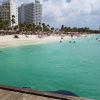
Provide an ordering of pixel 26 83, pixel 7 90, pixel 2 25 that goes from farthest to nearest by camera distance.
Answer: pixel 2 25 < pixel 26 83 < pixel 7 90

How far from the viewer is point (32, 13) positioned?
192 metres

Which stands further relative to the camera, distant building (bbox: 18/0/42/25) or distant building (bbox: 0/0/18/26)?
distant building (bbox: 18/0/42/25)

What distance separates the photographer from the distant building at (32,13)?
628 feet

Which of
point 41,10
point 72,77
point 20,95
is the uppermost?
point 41,10

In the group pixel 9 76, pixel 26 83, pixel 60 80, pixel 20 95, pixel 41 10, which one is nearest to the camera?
pixel 20 95

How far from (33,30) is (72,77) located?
321 feet

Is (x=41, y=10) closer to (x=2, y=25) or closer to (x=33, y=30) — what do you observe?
(x=33, y=30)

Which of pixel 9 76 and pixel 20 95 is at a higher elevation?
pixel 20 95

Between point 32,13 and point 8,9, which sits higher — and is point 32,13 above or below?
below

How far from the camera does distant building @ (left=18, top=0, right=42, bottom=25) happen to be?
19138 centimetres

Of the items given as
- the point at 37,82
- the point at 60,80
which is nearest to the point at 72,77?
the point at 60,80

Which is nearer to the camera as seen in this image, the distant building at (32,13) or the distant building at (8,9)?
the distant building at (8,9)

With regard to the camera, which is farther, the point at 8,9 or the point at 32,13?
the point at 32,13

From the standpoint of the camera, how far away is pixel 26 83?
56.6ft
